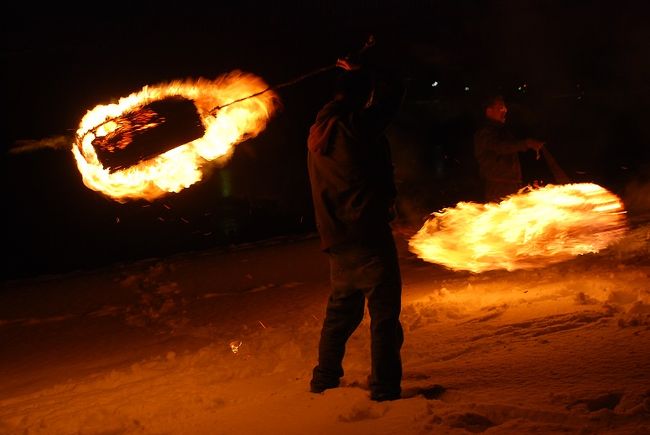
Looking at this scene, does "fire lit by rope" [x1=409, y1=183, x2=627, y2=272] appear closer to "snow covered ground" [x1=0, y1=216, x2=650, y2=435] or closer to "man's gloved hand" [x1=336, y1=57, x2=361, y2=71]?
"snow covered ground" [x1=0, y1=216, x2=650, y2=435]

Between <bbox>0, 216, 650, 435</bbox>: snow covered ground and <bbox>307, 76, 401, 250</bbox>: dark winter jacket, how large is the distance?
3.29 feet

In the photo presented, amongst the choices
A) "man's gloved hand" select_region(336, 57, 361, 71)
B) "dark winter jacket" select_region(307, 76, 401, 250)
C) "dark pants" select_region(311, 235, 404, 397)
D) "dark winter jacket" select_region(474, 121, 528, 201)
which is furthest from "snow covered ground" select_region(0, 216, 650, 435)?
"man's gloved hand" select_region(336, 57, 361, 71)

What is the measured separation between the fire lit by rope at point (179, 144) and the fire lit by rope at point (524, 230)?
3215 mm

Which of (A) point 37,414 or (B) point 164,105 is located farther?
(B) point 164,105

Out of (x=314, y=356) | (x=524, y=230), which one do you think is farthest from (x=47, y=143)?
(x=524, y=230)

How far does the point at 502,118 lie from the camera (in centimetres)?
826

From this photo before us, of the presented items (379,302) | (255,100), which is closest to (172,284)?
(255,100)

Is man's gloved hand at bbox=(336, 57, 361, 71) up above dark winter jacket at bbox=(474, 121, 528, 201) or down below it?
above

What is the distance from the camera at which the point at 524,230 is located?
810 centimetres

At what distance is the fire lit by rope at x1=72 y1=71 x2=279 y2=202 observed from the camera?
18.3 feet

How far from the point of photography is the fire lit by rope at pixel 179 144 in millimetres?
5570

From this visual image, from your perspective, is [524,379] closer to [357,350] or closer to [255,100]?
[357,350]

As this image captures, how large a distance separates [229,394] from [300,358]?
0.96 metres

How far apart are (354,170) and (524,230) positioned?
15.5ft
